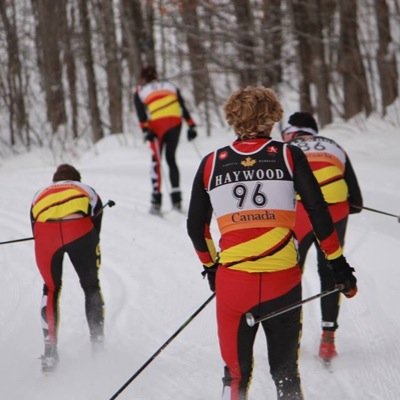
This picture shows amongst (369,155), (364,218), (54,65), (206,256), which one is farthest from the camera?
(54,65)

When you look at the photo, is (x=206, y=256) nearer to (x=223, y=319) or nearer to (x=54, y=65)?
(x=223, y=319)

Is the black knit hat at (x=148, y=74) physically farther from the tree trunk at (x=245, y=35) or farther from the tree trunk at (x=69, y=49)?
the tree trunk at (x=69, y=49)

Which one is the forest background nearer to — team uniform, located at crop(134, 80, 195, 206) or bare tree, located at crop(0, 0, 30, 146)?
bare tree, located at crop(0, 0, 30, 146)

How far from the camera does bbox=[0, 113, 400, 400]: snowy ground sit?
5020 mm

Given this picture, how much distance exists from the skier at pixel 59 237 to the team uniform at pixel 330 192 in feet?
5.29

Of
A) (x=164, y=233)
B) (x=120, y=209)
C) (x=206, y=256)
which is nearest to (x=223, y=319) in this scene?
(x=206, y=256)

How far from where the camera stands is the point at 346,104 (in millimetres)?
17812

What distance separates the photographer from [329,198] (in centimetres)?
528

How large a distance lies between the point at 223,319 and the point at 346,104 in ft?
49.0

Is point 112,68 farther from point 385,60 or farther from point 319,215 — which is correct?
point 319,215

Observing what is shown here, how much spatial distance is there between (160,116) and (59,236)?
483 cm

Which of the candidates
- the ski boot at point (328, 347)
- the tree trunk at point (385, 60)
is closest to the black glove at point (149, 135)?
the ski boot at point (328, 347)

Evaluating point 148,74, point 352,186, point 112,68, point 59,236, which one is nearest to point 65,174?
point 59,236

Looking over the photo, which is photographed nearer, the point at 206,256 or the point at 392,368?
the point at 206,256
